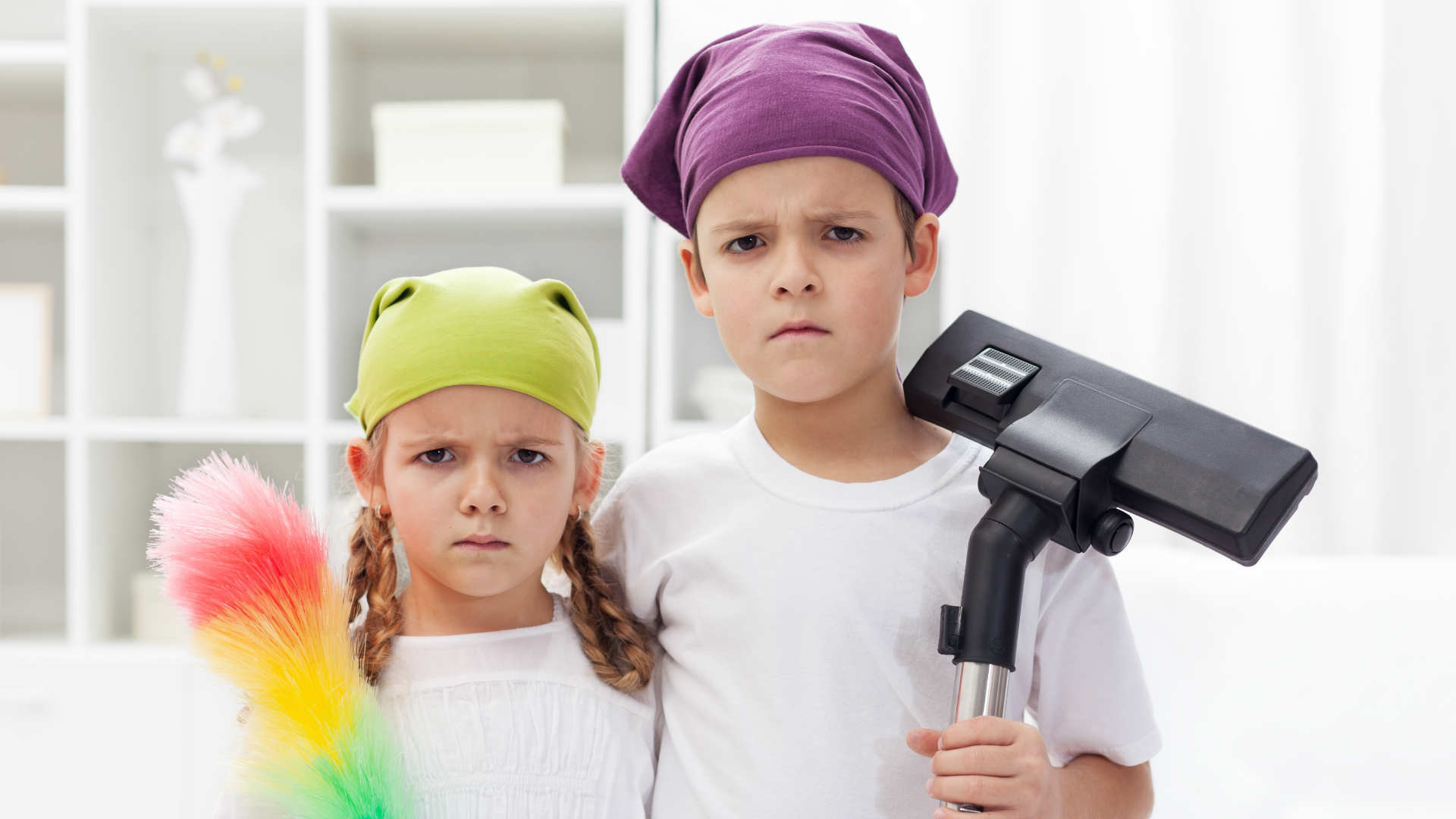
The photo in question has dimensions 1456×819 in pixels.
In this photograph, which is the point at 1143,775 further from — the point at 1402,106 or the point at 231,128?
the point at 231,128

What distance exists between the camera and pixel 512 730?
2.50 feet

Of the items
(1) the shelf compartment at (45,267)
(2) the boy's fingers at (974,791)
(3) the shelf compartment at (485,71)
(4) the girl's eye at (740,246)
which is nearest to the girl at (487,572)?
(4) the girl's eye at (740,246)

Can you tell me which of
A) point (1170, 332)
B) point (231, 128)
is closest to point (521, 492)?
point (1170, 332)

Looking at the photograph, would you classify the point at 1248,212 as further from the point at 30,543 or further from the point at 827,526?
the point at 30,543

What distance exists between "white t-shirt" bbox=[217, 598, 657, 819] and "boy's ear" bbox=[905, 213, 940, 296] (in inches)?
14.0

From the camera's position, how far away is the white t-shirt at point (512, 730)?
743 mm

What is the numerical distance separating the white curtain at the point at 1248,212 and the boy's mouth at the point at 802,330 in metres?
1.10

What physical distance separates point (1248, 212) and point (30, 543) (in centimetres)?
222

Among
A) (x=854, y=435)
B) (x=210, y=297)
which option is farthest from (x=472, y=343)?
(x=210, y=297)

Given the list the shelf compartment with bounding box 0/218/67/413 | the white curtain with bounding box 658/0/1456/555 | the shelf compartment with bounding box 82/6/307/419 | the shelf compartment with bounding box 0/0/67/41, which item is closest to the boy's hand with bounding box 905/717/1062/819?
the white curtain with bounding box 658/0/1456/555

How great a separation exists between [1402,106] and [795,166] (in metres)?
1.46

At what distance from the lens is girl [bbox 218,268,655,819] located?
0.74 metres

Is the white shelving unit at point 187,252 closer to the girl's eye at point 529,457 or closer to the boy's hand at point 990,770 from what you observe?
the girl's eye at point 529,457

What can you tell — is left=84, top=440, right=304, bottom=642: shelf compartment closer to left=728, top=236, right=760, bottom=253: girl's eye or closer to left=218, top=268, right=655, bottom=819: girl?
left=218, top=268, right=655, bottom=819: girl
